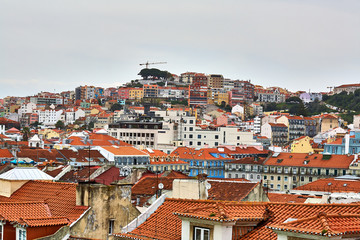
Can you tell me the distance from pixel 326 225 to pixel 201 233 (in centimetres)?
243

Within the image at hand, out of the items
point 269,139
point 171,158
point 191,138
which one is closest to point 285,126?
point 269,139

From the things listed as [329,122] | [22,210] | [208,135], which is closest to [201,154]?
[208,135]

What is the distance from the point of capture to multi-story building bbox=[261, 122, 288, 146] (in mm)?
153625

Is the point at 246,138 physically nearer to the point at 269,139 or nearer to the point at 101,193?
the point at 269,139

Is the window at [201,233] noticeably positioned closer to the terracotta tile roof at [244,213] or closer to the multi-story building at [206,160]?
the terracotta tile roof at [244,213]

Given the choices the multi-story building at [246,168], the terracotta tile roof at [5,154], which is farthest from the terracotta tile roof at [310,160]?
the terracotta tile roof at [5,154]

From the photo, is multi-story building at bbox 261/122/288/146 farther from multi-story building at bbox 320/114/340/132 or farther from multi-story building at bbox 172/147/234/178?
multi-story building at bbox 172/147/234/178

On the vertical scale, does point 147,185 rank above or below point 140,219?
below

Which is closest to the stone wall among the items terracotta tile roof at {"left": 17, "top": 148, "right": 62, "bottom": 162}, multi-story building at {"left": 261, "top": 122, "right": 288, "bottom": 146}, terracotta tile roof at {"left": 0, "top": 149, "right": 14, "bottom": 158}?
terracotta tile roof at {"left": 17, "top": 148, "right": 62, "bottom": 162}

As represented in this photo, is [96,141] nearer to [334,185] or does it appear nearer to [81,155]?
[81,155]

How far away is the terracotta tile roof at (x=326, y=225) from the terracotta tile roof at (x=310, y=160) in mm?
74781

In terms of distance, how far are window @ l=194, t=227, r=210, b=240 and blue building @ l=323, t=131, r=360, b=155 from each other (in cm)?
9136

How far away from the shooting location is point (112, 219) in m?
15.7

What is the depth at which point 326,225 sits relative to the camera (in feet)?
32.0
